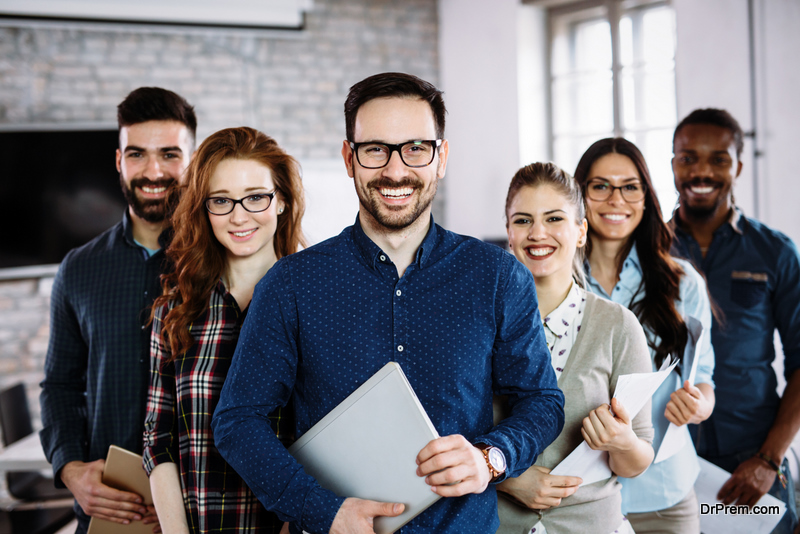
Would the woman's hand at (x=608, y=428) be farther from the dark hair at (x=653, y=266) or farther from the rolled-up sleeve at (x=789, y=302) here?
the rolled-up sleeve at (x=789, y=302)

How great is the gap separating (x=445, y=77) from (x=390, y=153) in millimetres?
4432

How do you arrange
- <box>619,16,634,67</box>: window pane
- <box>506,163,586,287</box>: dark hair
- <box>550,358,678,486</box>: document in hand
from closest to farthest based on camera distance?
<box>550,358,678,486</box>: document in hand
<box>506,163,586,287</box>: dark hair
<box>619,16,634,67</box>: window pane

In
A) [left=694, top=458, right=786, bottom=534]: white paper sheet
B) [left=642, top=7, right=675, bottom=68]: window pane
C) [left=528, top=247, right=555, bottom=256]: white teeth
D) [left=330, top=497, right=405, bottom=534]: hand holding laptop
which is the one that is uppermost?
[left=642, top=7, right=675, bottom=68]: window pane

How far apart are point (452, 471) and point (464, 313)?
33 centimetres

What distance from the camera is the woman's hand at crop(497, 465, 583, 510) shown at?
56.4 inches

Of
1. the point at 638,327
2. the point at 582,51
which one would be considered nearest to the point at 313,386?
the point at 638,327

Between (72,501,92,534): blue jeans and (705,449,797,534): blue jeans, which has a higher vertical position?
(72,501,92,534): blue jeans

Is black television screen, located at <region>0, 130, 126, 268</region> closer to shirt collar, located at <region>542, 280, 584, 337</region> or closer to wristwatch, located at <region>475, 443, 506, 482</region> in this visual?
shirt collar, located at <region>542, 280, 584, 337</region>

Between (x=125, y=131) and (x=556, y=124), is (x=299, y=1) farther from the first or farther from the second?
(x=125, y=131)

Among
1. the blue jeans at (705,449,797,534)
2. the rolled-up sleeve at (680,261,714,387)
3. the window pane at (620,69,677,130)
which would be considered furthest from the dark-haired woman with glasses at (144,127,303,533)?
the window pane at (620,69,677,130)

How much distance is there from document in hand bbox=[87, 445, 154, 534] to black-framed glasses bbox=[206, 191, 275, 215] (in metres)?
0.67

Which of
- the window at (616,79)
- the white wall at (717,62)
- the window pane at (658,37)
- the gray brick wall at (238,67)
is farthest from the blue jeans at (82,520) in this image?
the window pane at (658,37)

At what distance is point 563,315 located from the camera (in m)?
1.62

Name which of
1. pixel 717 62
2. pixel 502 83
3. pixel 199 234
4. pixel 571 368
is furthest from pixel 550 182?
pixel 502 83
